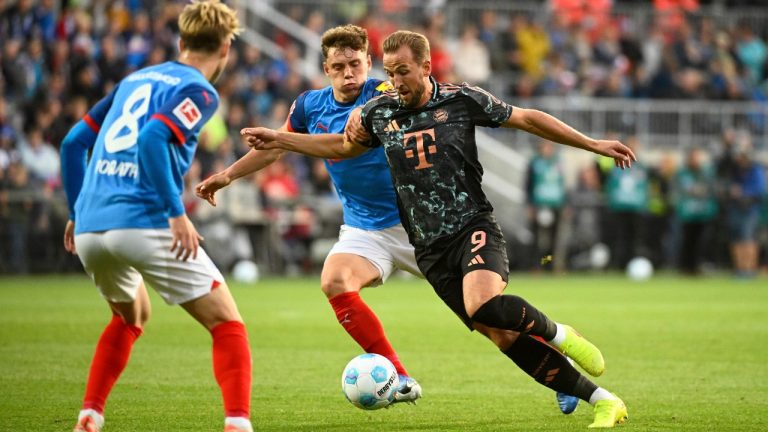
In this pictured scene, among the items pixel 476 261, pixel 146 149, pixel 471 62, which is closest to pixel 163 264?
pixel 146 149

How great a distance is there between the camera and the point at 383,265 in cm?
828

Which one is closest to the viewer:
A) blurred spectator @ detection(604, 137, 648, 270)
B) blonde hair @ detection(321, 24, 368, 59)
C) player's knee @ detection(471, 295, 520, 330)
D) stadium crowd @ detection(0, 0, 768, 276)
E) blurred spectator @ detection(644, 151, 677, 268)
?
player's knee @ detection(471, 295, 520, 330)

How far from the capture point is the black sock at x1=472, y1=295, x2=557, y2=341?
6.85 metres

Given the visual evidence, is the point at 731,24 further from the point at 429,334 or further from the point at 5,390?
the point at 5,390

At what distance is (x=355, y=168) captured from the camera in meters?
8.32

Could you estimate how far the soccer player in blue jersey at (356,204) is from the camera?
8000 mm

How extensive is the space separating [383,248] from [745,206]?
15.3 metres

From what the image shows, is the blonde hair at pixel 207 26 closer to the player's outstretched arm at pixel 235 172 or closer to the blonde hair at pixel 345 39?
the player's outstretched arm at pixel 235 172

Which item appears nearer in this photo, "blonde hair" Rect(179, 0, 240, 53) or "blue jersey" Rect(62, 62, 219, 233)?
"blue jersey" Rect(62, 62, 219, 233)

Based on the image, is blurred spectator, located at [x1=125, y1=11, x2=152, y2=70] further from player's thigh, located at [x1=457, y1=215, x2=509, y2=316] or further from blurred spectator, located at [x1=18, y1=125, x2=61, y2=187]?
player's thigh, located at [x1=457, y1=215, x2=509, y2=316]

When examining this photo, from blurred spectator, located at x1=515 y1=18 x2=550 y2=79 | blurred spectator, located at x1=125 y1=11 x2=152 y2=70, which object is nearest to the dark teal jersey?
blurred spectator, located at x1=125 y1=11 x2=152 y2=70

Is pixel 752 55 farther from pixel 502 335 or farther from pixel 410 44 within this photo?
pixel 502 335

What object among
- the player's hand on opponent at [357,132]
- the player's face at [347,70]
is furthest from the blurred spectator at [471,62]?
the player's hand on opponent at [357,132]

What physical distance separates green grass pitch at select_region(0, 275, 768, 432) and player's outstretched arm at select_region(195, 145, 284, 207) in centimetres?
139
